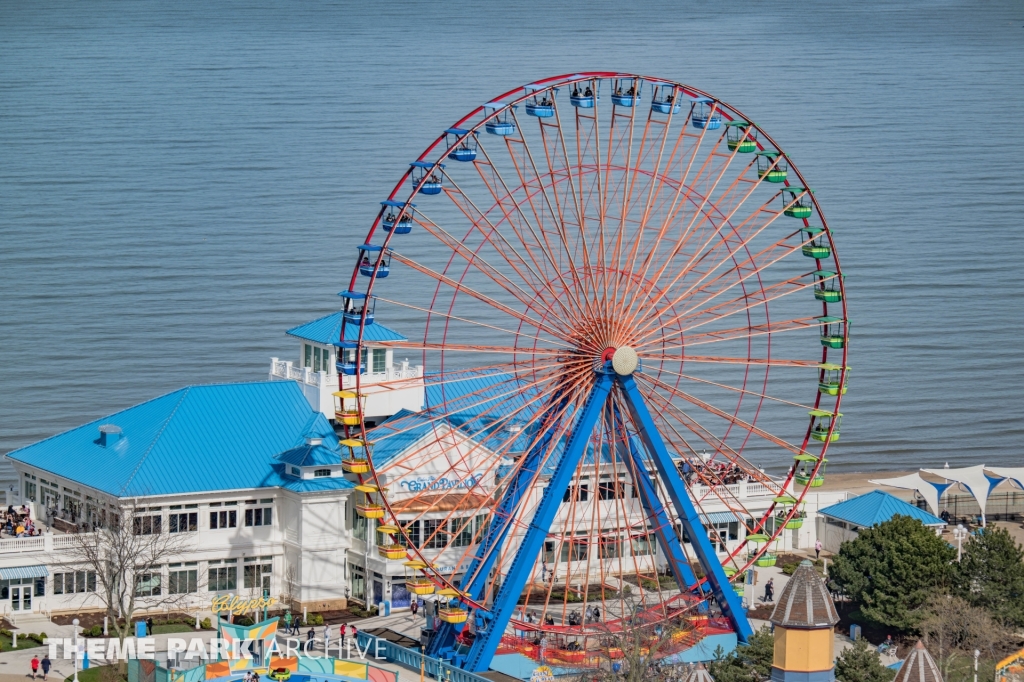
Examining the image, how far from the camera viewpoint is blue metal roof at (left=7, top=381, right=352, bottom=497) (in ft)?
262

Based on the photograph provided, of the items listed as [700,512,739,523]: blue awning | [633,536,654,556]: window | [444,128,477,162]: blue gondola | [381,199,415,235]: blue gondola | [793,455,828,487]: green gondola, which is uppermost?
[444,128,477,162]: blue gondola

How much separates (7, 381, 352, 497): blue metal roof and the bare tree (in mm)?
1151

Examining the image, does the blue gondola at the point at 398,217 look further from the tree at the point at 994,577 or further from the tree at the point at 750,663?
the tree at the point at 994,577

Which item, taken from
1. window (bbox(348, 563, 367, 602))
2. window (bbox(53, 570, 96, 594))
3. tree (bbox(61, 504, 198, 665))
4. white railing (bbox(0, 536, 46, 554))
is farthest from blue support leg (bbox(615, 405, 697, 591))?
white railing (bbox(0, 536, 46, 554))

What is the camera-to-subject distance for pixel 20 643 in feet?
243

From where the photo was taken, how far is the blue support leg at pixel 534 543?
230ft

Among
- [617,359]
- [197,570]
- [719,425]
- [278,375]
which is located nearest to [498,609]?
[617,359]

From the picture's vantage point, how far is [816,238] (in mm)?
76062

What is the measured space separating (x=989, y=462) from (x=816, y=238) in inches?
1360

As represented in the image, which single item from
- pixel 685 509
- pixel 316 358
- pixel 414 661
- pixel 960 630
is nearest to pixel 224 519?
pixel 316 358

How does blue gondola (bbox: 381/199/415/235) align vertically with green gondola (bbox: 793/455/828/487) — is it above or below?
above

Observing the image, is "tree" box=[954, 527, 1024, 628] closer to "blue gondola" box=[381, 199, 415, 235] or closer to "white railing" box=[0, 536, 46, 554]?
"blue gondola" box=[381, 199, 415, 235]

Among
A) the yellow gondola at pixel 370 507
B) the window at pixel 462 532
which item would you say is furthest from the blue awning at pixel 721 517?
the yellow gondola at pixel 370 507

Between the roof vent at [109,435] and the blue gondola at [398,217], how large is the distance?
17.3 m
